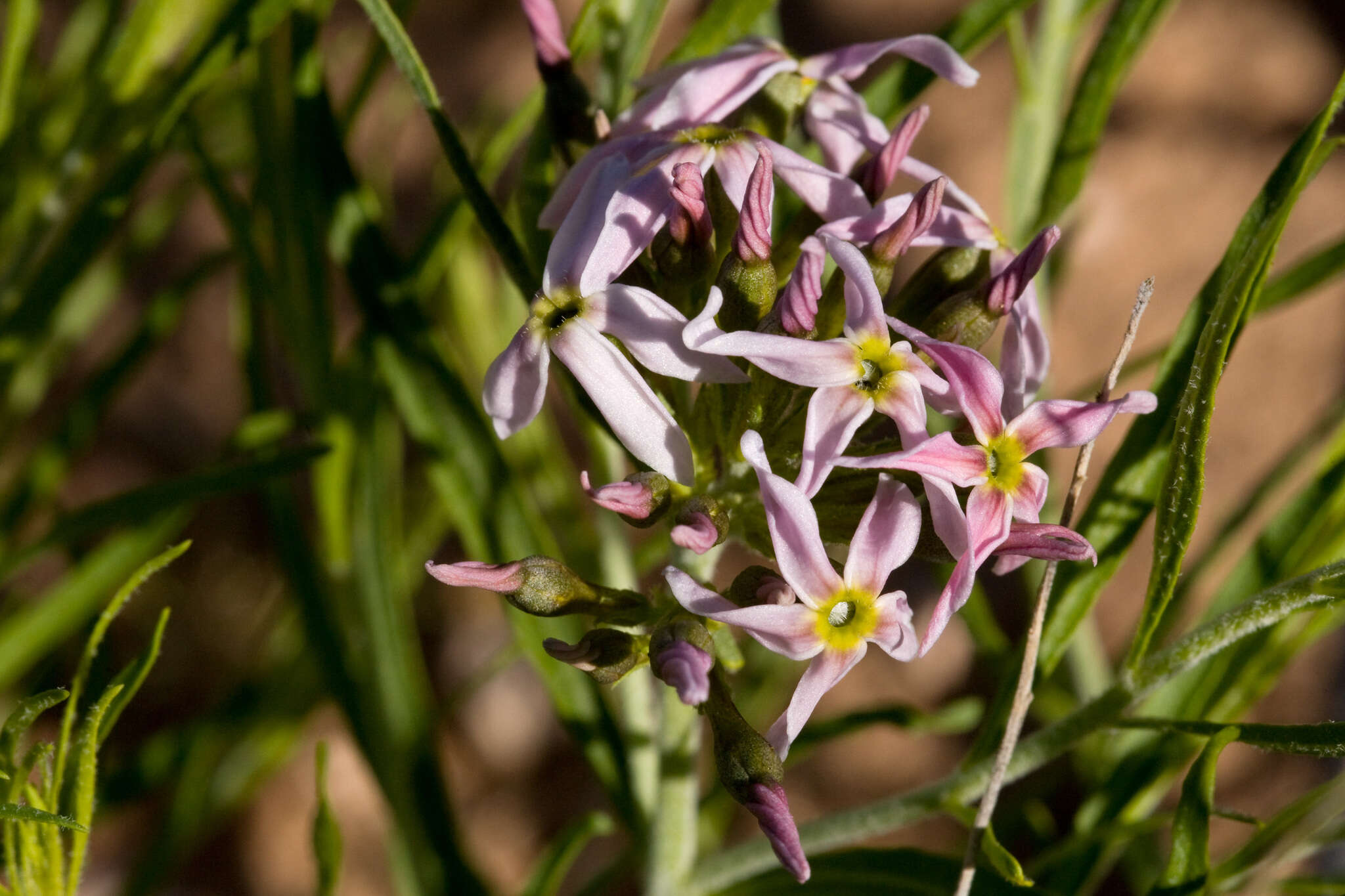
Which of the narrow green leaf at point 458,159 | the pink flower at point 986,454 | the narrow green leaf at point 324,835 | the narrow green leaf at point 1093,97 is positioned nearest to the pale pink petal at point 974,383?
the pink flower at point 986,454

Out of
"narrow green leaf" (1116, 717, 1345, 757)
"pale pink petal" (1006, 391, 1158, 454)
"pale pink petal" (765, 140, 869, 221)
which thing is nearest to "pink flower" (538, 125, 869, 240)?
"pale pink petal" (765, 140, 869, 221)

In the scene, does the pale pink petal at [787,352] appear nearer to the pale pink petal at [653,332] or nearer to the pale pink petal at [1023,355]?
the pale pink petal at [653,332]

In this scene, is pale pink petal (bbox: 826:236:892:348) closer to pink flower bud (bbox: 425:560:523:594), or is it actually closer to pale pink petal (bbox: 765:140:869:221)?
pale pink petal (bbox: 765:140:869:221)

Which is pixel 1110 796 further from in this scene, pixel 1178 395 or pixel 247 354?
pixel 247 354

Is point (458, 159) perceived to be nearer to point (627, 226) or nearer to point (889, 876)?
point (627, 226)

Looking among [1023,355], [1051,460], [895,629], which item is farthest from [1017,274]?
[1051,460]

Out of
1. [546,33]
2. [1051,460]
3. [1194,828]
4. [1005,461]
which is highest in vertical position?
[546,33]

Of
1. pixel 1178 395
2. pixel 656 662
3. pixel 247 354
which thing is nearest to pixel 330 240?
pixel 247 354
